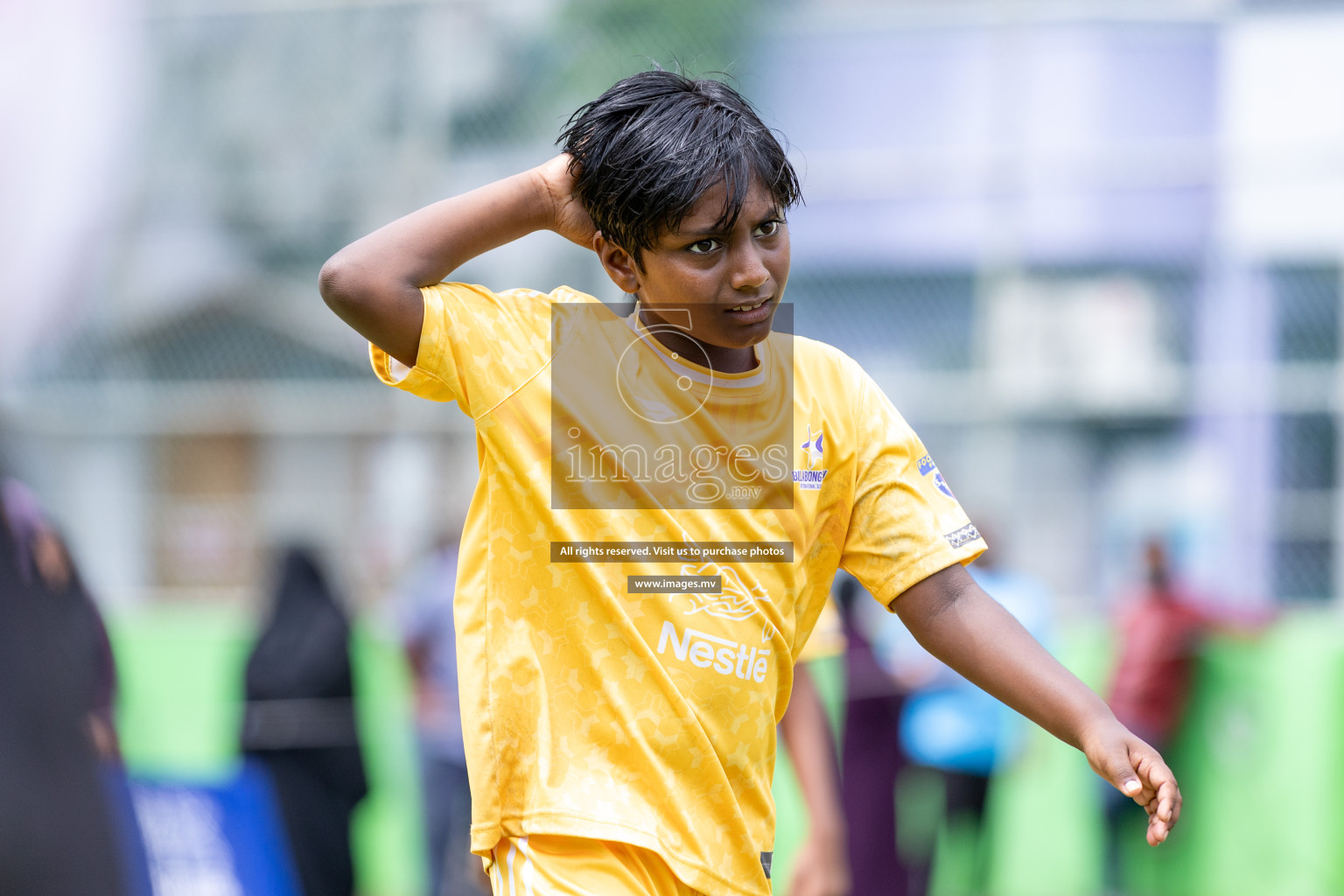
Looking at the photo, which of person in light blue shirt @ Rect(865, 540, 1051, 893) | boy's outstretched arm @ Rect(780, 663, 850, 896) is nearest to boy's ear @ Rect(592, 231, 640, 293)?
boy's outstretched arm @ Rect(780, 663, 850, 896)

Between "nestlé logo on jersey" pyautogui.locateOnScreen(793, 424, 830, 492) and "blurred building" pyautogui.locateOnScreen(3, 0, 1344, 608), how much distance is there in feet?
19.2

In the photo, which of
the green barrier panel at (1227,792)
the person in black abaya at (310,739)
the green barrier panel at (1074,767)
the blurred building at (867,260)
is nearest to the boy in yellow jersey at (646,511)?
the green barrier panel at (1074,767)

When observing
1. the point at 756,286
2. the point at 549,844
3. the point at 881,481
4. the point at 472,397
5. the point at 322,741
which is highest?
the point at 756,286

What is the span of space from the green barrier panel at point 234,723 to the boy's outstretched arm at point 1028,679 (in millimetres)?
5272

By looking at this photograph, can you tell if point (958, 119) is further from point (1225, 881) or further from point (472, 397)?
point (472, 397)

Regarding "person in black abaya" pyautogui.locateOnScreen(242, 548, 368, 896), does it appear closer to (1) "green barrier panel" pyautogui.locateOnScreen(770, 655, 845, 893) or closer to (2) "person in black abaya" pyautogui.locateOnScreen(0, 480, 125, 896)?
(1) "green barrier panel" pyautogui.locateOnScreen(770, 655, 845, 893)

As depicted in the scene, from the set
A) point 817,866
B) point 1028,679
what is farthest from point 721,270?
point 817,866

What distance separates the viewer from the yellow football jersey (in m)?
2.03

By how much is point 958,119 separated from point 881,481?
7195mm

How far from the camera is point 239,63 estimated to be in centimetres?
1005

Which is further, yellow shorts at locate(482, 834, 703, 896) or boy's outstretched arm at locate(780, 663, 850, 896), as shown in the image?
boy's outstretched arm at locate(780, 663, 850, 896)

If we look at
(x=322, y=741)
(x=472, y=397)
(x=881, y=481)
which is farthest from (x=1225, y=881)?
(x=472, y=397)
